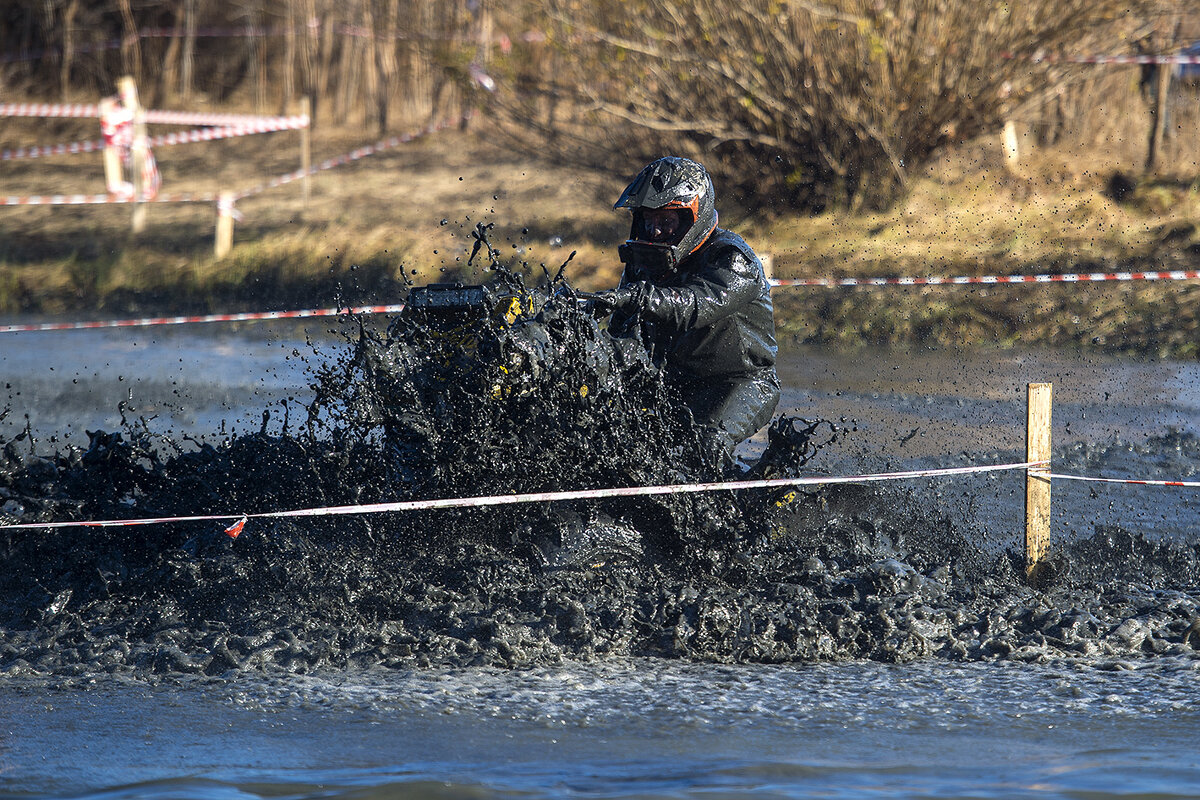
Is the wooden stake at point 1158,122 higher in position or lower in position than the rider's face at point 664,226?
higher

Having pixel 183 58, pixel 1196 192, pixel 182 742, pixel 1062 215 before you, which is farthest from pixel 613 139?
pixel 182 742

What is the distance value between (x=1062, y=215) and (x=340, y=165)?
1012 centimetres

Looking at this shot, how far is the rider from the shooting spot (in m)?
6.20

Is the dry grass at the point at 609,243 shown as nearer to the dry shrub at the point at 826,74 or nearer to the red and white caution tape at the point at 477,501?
the dry shrub at the point at 826,74

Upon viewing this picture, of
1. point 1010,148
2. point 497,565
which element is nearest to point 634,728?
point 497,565

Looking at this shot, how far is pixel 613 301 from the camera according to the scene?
5.79 metres

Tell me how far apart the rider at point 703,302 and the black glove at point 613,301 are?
199 mm

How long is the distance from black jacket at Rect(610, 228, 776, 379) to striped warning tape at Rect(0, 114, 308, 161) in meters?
11.4

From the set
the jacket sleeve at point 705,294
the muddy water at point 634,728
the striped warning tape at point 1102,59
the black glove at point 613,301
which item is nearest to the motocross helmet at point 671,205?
the jacket sleeve at point 705,294

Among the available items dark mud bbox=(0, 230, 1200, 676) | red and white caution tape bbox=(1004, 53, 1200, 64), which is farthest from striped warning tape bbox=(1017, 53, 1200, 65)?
dark mud bbox=(0, 230, 1200, 676)

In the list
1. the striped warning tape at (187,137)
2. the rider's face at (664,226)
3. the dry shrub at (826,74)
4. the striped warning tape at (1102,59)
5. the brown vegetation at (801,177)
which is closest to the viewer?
the rider's face at (664,226)

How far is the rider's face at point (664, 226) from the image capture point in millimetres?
6371

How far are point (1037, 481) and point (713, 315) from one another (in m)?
1.66

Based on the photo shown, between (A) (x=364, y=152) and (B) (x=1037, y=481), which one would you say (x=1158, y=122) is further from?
(B) (x=1037, y=481)
